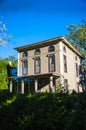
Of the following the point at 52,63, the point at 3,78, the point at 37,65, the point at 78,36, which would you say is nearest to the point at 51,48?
the point at 52,63

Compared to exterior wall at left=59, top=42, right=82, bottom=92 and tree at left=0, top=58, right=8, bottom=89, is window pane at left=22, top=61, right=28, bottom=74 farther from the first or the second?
exterior wall at left=59, top=42, right=82, bottom=92

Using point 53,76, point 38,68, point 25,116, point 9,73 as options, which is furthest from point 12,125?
point 9,73

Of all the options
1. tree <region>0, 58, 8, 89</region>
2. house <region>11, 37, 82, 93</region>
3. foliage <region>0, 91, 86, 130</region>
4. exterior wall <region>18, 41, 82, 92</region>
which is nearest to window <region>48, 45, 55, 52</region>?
house <region>11, 37, 82, 93</region>

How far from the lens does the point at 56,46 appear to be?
27.0 meters

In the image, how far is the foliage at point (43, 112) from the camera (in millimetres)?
5661

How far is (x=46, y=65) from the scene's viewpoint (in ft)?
90.4

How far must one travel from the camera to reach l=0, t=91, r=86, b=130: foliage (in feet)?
18.6

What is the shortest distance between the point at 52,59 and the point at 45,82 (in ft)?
10.1

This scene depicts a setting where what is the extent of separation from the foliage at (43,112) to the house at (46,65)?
17.7 m

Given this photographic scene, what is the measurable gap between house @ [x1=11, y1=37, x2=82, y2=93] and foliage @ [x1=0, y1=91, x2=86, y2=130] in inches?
697

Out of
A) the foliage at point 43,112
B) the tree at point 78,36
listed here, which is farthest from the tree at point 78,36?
the foliage at point 43,112

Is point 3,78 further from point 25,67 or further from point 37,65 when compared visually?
point 37,65

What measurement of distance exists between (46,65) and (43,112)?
2116 centimetres

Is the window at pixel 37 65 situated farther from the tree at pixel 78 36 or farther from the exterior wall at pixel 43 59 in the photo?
the tree at pixel 78 36
